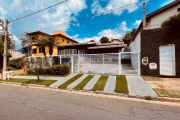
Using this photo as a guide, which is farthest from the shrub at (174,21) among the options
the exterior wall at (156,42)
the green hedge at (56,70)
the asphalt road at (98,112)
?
the green hedge at (56,70)

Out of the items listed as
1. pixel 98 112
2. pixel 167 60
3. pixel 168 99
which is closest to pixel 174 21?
pixel 167 60

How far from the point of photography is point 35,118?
136 inches

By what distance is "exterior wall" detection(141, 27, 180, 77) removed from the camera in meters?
8.64

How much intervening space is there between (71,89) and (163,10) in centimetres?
1788

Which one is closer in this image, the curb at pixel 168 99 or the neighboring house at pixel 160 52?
the curb at pixel 168 99

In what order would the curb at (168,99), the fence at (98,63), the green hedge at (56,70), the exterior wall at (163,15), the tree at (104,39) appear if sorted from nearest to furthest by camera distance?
the curb at (168,99) → the fence at (98,63) → the green hedge at (56,70) → the exterior wall at (163,15) → the tree at (104,39)

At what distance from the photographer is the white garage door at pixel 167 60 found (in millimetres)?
8727

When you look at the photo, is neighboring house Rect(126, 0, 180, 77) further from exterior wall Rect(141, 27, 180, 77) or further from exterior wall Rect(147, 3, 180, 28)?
exterior wall Rect(147, 3, 180, 28)

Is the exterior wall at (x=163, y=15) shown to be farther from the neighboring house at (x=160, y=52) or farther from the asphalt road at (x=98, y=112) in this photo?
the asphalt road at (x=98, y=112)

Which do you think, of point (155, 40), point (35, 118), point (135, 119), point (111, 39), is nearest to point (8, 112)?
point (35, 118)

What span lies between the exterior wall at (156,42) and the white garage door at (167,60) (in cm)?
24

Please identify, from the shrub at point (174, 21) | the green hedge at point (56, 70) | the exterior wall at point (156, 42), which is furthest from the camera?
the green hedge at point (56, 70)

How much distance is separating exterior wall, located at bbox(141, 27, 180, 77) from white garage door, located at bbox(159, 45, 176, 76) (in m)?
0.24

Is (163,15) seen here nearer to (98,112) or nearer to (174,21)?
(174,21)
